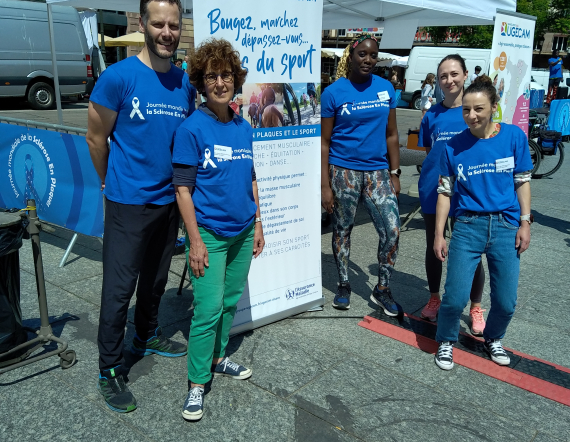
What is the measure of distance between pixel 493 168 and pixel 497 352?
3.89ft

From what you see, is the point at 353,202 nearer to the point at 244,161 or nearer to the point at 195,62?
the point at 244,161

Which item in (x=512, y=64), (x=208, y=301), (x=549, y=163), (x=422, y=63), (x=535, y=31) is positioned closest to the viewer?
(x=208, y=301)

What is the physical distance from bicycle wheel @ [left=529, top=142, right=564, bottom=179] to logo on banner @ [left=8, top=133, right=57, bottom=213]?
8.80 m

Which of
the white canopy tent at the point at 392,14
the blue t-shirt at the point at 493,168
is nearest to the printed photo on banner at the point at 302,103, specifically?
the blue t-shirt at the point at 493,168

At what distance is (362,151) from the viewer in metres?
3.77

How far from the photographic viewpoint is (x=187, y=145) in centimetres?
254

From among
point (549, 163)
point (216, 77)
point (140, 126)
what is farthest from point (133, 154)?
point (549, 163)

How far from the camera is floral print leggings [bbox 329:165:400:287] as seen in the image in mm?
3824

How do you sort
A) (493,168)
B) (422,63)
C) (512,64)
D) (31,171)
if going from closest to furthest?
(493,168), (31,171), (512,64), (422,63)

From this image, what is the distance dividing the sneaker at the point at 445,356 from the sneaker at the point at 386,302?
0.63m

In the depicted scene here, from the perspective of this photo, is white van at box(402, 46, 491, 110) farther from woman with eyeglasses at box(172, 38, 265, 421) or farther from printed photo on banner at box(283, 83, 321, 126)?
woman with eyeglasses at box(172, 38, 265, 421)

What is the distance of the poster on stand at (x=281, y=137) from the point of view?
133 inches

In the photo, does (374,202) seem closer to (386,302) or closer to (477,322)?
→ (386,302)

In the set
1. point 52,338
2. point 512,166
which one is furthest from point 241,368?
point 512,166
